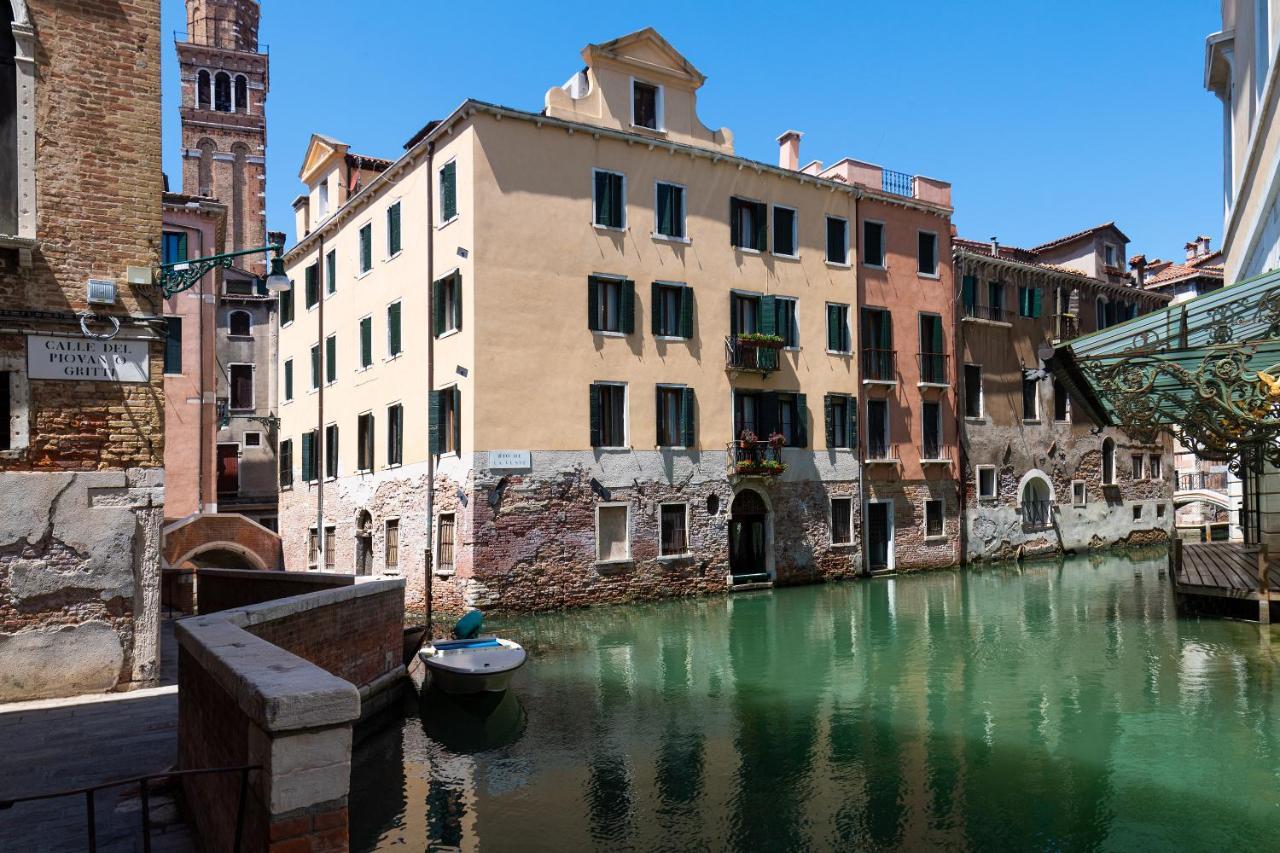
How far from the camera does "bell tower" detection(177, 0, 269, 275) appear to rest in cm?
5472

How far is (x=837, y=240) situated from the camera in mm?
25875

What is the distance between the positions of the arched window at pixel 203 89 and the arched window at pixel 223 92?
1.35 ft

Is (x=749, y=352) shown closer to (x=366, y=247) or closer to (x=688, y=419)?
(x=688, y=419)

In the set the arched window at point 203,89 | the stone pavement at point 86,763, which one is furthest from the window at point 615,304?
the arched window at point 203,89

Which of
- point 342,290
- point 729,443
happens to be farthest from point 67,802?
point 342,290

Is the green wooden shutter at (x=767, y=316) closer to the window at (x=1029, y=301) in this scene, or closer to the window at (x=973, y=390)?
the window at (x=973, y=390)

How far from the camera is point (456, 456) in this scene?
20156 millimetres

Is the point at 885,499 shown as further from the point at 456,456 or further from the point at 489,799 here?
the point at 489,799

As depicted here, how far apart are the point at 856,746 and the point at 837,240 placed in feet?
59.7

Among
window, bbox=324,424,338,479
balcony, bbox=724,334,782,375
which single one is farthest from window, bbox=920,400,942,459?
window, bbox=324,424,338,479

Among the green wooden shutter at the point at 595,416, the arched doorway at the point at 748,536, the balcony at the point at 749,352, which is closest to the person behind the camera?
the green wooden shutter at the point at 595,416

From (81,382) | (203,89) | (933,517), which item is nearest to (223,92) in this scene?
(203,89)

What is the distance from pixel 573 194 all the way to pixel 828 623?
10.1m

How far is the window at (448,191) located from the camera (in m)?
20.5
